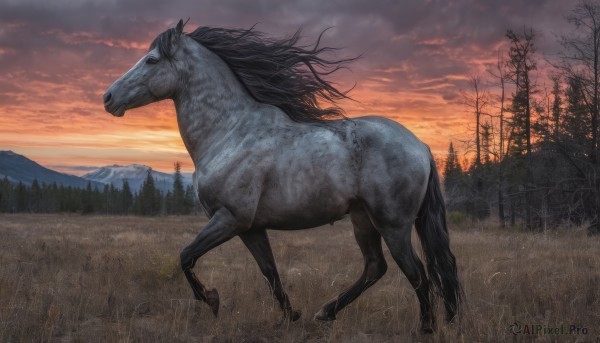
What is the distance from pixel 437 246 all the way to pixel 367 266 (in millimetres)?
754

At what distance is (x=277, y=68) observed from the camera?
5000 millimetres

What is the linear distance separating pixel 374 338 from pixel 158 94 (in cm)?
310

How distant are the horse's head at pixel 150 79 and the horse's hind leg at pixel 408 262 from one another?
8.38ft

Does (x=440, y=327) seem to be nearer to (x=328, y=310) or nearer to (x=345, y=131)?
(x=328, y=310)

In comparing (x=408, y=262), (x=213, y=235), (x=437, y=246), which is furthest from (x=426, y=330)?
(x=213, y=235)

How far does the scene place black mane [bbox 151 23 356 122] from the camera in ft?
16.1

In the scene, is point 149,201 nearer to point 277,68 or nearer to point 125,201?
point 125,201

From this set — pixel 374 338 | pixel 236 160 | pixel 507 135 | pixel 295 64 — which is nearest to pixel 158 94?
pixel 236 160

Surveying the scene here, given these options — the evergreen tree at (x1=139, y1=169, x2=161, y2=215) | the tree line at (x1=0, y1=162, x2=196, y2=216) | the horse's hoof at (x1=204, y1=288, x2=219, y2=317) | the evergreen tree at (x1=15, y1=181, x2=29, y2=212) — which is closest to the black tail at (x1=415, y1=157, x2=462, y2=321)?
the horse's hoof at (x1=204, y1=288, x2=219, y2=317)

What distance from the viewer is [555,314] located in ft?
16.6

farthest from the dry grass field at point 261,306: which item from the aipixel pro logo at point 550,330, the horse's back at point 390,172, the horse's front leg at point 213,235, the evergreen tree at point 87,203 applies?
the evergreen tree at point 87,203

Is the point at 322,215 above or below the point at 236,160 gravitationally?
below

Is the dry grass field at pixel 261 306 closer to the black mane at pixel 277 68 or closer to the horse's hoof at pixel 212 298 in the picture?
the horse's hoof at pixel 212 298

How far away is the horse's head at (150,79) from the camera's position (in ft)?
15.4
